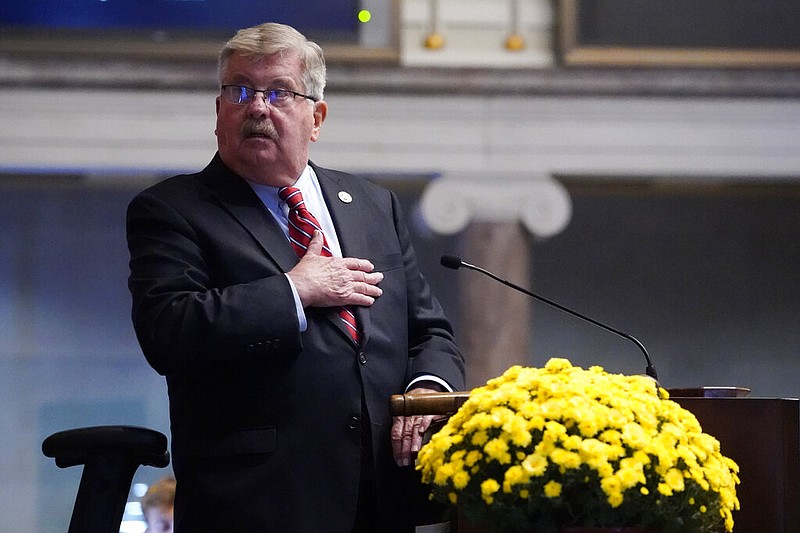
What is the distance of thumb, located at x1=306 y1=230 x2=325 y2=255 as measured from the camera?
2270 millimetres

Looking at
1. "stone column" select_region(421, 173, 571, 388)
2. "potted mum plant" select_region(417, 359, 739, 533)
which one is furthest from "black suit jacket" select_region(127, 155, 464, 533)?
"stone column" select_region(421, 173, 571, 388)

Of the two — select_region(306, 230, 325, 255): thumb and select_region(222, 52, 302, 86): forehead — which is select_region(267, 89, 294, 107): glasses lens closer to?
select_region(222, 52, 302, 86): forehead

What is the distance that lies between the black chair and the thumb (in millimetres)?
445

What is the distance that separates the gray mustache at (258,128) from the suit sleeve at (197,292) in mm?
170

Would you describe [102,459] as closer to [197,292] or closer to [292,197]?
[197,292]

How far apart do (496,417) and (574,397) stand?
0.40ft

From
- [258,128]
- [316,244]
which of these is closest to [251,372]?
[316,244]

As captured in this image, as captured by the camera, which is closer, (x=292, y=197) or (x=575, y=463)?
(x=575, y=463)

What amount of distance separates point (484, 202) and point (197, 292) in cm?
250

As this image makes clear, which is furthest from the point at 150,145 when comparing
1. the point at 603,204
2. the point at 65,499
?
the point at 603,204

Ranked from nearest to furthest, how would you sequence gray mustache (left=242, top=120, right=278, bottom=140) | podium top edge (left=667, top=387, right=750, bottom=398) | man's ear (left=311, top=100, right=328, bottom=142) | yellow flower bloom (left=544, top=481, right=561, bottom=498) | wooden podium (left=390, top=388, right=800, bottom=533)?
yellow flower bloom (left=544, top=481, right=561, bottom=498) → wooden podium (left=390, top=388, right=800, bottom=533) → podium top edge (left=667, top=387, right=750, bottom=398) → gray mustache (left=242, top=120, right=278, bottom=140) → man's ear (left=311, top=100, right=328, bottom=142)

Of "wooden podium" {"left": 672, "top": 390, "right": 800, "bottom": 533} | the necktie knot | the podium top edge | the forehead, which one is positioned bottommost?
"wooden podium" {"left": 672, "top": 390, "right": 800, "bottom": 533}

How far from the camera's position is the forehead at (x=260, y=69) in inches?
92.8

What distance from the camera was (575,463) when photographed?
5.42 feet
